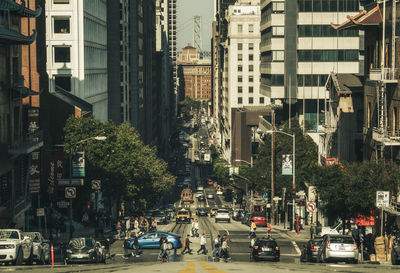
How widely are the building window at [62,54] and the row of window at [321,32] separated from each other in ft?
112

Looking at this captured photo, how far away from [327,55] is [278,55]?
26.6 feet

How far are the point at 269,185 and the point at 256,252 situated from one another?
4600 cm

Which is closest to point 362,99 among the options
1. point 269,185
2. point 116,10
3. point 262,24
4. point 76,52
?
point 269,185

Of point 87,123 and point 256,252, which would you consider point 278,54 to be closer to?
point 87,123

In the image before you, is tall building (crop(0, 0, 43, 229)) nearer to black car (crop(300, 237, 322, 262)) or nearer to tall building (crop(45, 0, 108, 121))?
black car (crop(300, 237, 322, 262))

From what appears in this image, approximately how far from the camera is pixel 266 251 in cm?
4347

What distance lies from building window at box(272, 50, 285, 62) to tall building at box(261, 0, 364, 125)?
160 mm

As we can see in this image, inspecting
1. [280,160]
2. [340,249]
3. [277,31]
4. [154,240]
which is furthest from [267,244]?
[277,31]

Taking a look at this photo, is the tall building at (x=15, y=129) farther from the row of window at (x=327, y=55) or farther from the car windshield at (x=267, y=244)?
the row of window at (x=327, y=55)

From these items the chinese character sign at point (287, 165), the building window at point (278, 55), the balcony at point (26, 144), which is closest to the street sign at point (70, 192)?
the balcony at point (26, 144)

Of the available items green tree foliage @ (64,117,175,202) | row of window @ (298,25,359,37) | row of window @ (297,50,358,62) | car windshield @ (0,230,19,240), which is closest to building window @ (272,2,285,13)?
row of window @ (298,25,359,37)

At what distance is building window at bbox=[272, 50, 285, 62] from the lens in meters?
112

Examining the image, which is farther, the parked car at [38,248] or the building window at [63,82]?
the building window at [63,82]

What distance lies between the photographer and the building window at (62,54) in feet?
310
